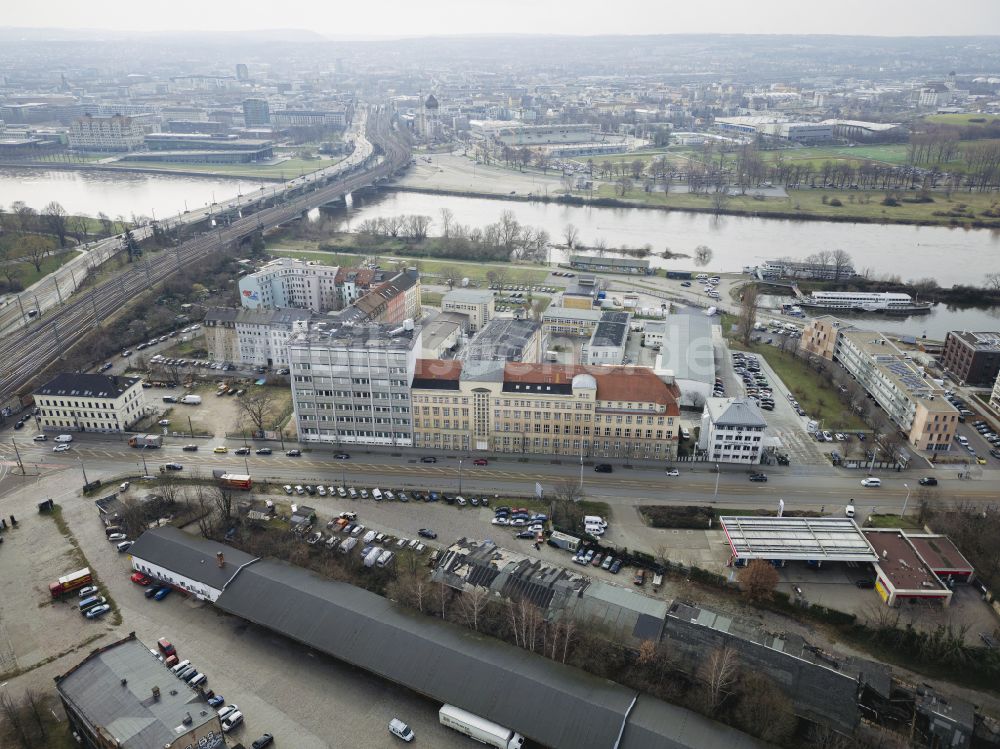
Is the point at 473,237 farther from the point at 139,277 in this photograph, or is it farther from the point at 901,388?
the point at 901,388

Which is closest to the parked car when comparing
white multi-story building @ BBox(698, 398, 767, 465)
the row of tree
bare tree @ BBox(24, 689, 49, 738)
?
bare tree @ BBox(24, 689, 49, 738)

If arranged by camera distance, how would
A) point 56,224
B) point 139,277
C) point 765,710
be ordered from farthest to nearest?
point 56,224 → point 139,277 → point 765,710

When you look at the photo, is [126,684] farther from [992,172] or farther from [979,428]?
[992,172]

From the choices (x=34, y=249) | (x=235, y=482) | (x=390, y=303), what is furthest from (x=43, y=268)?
(x=235, y=482)

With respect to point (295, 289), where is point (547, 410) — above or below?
below

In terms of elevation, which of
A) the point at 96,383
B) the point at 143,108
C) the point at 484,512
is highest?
the point at 143,108

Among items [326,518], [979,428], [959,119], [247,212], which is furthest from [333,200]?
[959,119]
